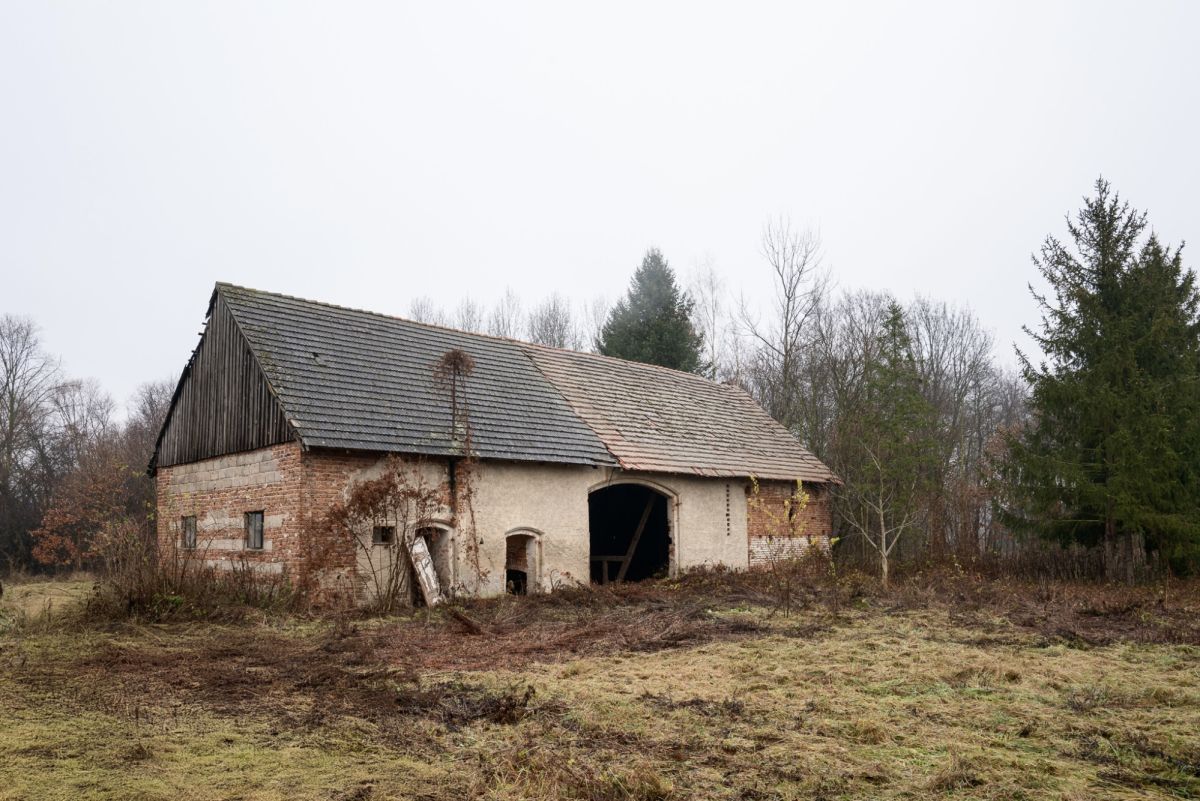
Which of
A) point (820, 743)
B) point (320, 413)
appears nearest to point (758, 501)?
point (320, 413)

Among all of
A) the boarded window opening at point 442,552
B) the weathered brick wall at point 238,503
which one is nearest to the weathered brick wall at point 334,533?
the weathered brick wall at point 238,503

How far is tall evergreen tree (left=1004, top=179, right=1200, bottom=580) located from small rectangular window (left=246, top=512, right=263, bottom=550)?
15.7 m

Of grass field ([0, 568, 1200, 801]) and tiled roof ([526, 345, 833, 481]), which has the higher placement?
tiled roof ([526, 345, 833, 481])

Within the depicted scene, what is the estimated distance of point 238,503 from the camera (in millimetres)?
15523

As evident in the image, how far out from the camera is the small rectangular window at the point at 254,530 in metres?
15.0

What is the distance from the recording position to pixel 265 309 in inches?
639

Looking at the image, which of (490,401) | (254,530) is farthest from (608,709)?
(490,401)

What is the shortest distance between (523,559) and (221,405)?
6.56 metres

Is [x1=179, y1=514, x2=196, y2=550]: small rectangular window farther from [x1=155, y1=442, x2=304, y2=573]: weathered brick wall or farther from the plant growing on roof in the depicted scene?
the plant growing on roof

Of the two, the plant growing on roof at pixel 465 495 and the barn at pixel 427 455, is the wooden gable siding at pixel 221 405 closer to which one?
the barn at pixel 427 455

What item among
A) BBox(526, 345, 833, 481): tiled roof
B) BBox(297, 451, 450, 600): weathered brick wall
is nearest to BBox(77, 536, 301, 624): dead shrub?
BBox(297, 451, 450, 600): weathered brick wall

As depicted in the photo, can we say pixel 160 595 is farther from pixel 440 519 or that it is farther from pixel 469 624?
pixel 440 519

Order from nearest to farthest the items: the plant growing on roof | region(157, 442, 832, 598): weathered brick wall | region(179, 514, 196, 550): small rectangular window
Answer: region(157, 442, 832, 598): weathered brick wall → the plant growing on roof → region(179, 514, 196, 550): small rectangular window

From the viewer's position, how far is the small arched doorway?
54.9 ft
